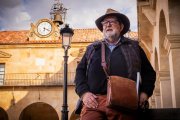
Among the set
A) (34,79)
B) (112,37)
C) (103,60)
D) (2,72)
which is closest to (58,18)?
(34,79)

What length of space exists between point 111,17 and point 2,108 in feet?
71.1

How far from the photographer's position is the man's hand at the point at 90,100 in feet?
10.1

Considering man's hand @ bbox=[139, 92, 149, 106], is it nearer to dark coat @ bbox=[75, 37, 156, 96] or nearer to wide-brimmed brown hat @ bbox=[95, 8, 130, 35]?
dark coat @ bbox=[75, 37, 156, 96]

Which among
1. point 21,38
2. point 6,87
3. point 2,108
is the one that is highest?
point 21,38

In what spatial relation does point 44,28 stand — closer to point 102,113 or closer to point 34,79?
point 34,79

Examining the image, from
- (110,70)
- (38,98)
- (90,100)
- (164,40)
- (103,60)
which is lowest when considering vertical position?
(38,98)

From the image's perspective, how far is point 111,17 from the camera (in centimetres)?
351

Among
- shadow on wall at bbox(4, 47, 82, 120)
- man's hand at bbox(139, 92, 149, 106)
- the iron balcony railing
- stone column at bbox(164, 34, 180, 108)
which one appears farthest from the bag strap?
the iron balcony railing

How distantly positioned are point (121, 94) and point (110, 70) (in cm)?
41

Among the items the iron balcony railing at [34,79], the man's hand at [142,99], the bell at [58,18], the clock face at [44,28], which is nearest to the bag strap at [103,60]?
the man's hand at [142,99]

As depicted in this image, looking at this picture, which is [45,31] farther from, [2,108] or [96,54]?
[96,54]

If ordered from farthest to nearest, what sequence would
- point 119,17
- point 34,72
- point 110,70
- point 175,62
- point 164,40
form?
point 34,72
point 164,40
point 175,62
point 119,17
point 110,70

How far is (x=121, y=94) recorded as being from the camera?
9.59 ft

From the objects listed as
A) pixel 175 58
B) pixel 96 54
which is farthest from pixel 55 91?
pixel 96 54
